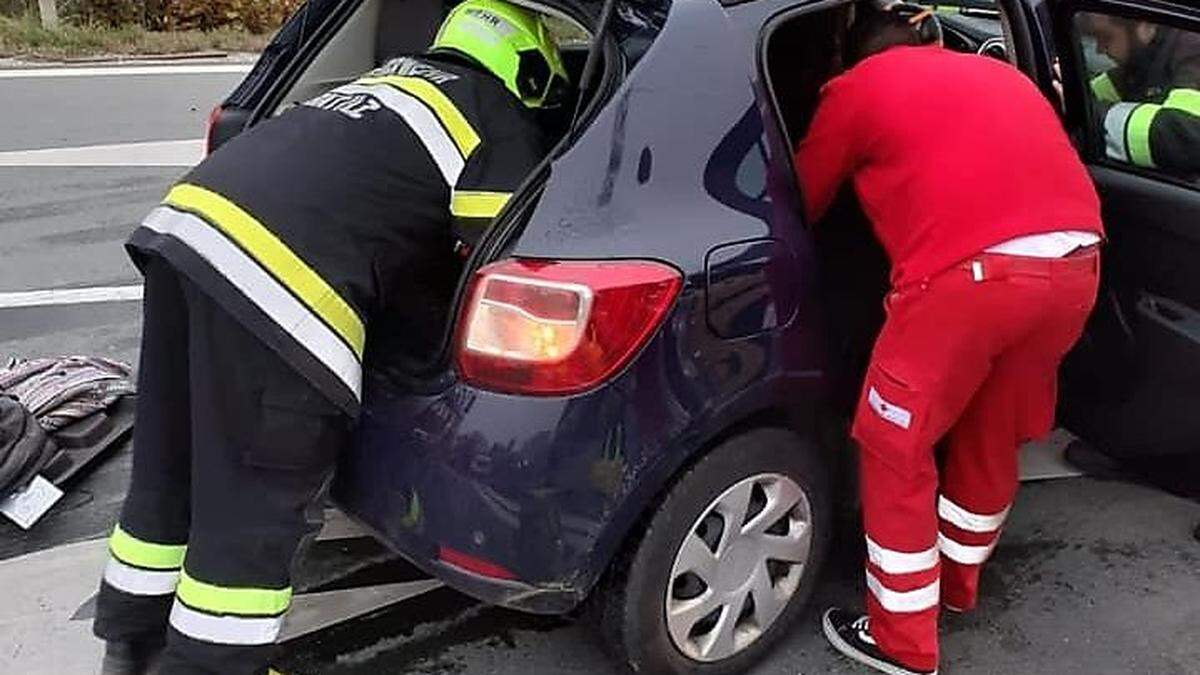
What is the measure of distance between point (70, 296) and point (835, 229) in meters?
3.43

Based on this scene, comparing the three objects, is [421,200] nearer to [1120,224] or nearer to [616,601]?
[616,601]

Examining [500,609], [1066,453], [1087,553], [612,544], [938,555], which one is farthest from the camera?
[1066,453]

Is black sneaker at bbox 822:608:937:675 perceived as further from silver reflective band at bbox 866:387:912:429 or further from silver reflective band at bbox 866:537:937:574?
silver reflective band at bbox 866:387:912:429

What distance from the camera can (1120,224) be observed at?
305 cm

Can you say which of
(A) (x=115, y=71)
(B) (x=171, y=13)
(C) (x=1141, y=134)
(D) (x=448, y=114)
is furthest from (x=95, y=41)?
(C) (x=1141, y=134)

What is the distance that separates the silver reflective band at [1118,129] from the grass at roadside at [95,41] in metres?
9.54

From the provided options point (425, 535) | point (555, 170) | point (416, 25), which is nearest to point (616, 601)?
point (425, 535)

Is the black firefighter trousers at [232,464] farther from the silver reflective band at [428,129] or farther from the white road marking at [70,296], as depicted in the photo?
the white road marking at [70,296]

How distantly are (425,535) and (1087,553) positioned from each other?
1.86 metres

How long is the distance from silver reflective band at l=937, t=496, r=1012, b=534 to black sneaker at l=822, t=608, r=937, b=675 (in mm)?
297

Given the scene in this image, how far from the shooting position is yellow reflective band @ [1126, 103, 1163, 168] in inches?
119

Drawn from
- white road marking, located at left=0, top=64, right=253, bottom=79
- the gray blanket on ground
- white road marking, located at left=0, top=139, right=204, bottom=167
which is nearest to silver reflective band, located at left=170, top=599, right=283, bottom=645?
the gray blanket on ground

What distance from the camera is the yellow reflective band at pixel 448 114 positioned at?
7.97 feet

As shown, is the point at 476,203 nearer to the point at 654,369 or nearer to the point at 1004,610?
the point at 654,369
